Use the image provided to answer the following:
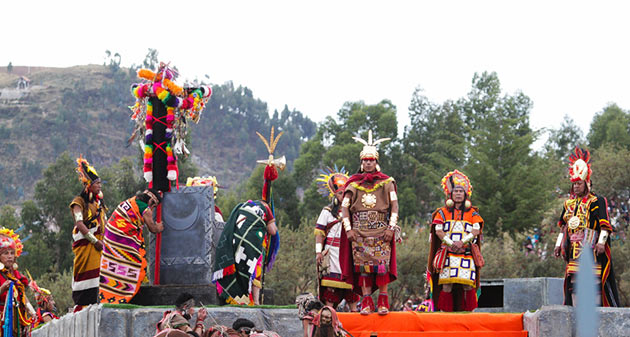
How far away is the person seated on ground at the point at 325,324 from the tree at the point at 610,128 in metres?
46.4

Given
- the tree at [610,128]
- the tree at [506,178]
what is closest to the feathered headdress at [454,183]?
the tree at [506,178]

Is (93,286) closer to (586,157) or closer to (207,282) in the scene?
(207,282)

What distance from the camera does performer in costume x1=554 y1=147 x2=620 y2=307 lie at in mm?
13000

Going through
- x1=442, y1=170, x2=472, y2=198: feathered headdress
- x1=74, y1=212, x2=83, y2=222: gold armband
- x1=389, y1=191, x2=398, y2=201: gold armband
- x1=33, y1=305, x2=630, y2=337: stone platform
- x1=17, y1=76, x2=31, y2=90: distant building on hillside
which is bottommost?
x1=33, y1=305, x2=630, y2=337: stone platform

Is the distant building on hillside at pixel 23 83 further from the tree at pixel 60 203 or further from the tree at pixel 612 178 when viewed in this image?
the tree at pixel 612 178

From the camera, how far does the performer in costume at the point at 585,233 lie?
13.0 meters

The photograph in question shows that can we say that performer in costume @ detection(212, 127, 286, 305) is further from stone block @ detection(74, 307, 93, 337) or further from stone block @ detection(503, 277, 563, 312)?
stone block @ detection(503, 277, 563, 312)

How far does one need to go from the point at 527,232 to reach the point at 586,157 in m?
24.3

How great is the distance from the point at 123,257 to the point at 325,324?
176 inches

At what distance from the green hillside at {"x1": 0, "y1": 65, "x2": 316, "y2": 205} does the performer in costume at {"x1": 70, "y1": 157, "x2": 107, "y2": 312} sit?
9923 cm

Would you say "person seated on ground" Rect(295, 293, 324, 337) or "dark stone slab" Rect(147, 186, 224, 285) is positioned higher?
"dark stone slab" Rect(147, 186, 224, 285)

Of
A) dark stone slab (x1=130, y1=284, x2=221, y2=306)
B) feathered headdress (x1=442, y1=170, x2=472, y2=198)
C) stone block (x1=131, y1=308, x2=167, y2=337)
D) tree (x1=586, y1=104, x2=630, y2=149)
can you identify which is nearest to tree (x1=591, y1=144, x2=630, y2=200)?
tree (x1=586, y1=104, x2=630, y2=149)

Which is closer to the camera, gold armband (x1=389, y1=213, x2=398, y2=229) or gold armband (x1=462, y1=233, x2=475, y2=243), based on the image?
gold armband (x1=389, y1=213, x2=398, y2=229)

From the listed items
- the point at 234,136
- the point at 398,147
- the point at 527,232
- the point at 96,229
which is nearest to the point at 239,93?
the point at 234,136
